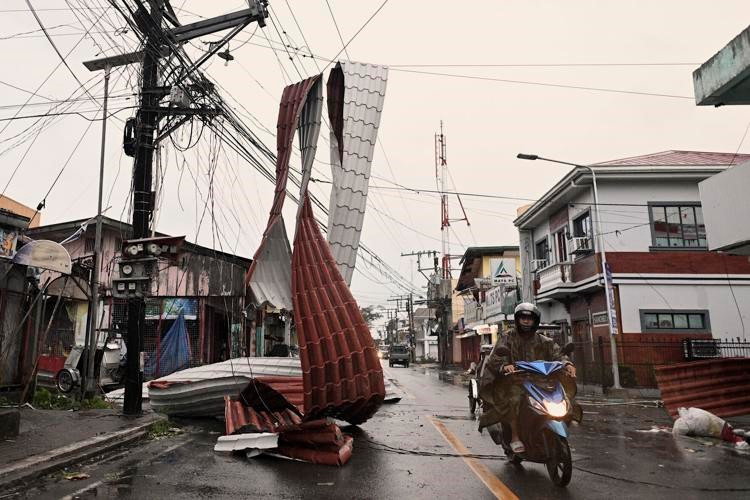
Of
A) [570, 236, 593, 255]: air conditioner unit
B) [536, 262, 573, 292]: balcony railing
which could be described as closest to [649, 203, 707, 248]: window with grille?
[570, 236, 593, 255]: air conditioner unit

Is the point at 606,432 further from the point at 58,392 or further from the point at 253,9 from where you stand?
the point at 58,392

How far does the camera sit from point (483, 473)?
613 centimetres

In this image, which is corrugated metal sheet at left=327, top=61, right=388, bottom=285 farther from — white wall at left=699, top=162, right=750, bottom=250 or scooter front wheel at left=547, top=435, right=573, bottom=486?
white wall at left=699, top=162, right=750, bottom=250

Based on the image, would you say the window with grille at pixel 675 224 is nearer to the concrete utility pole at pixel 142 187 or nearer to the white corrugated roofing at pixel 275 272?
the white corrugated roofing at pixel 275 272

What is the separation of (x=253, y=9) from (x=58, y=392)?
11508 mm

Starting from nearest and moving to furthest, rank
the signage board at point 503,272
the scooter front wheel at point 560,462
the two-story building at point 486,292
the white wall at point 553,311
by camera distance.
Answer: the scooter front wheel at point 560,462, the white wall at point 553,311, the signage board at point 503,272, the two-story building at point 486,292

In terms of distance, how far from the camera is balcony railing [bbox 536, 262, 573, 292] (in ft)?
74.0

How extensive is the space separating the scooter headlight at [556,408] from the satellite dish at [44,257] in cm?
887

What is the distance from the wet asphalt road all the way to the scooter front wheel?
0.12 meters

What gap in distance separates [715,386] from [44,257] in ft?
43.1

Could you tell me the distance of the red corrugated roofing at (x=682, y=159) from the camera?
20.9 meters

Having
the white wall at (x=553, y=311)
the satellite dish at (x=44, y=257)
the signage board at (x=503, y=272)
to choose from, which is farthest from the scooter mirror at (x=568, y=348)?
the signage board at (x=503, y=272)

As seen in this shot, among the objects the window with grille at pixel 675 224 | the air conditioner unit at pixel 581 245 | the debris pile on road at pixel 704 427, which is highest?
the window with grille at pixel 675 224

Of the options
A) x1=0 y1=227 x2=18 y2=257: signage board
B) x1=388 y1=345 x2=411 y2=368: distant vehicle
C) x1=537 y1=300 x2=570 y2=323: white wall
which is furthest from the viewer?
x1=388 y1=345 x2=411 y2=368: distant vehicle
